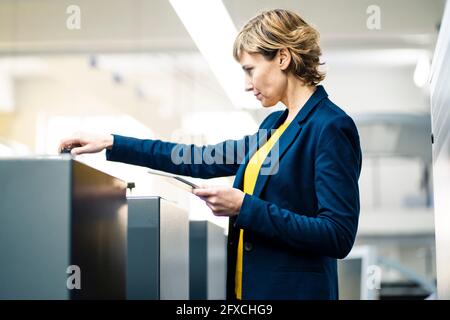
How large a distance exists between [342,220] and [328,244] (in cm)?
4

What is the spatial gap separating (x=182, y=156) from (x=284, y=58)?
0.90 feet

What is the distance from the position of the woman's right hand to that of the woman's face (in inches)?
10.4

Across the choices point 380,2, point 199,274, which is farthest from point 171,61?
point 199,274

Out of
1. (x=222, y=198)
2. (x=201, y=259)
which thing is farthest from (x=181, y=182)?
(x=201, y=259)

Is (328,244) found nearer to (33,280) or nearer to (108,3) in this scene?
(33,280)

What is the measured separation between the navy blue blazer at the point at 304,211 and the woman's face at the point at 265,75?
0.18 ft

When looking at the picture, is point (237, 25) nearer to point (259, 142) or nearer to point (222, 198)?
point (259, 142)

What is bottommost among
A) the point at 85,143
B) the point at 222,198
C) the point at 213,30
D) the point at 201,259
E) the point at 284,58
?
the point at 201,259

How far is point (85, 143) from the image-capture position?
1187mm

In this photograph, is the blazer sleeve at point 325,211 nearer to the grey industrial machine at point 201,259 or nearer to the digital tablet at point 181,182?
the digital tablet at point 181,182

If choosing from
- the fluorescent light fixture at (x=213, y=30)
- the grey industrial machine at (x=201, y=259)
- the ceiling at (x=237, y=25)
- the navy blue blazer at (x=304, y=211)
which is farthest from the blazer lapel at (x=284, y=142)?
the ceiling at (x=237, y=25)

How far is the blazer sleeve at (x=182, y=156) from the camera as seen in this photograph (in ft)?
4.07

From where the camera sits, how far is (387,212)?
8227mm
